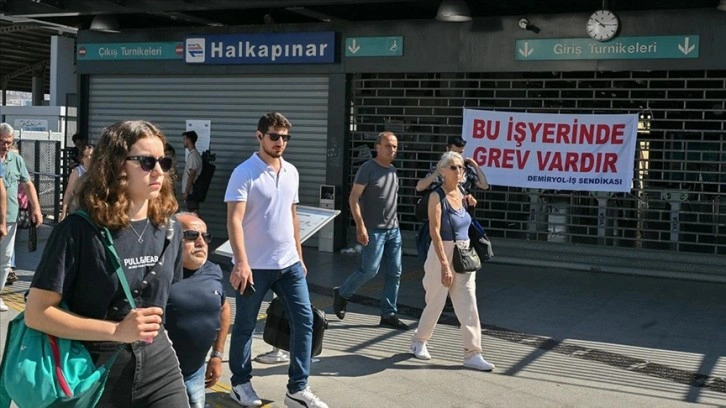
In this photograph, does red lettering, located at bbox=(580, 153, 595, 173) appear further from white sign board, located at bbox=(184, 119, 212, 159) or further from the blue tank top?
white sign board, located at bbox=(184, 119, 212, 159)

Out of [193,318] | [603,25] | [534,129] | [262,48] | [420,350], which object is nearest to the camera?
[193,318]

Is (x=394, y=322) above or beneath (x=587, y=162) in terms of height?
beneath

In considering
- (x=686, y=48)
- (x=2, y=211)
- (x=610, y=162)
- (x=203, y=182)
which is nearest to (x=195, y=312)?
(x=2, y=211)

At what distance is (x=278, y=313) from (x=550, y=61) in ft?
24.2

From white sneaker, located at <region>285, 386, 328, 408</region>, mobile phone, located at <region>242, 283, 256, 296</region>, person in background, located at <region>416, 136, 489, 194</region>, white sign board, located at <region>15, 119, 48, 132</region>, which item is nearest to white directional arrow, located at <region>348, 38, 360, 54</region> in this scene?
person in background, located at <region>416, 136, 489, 194</region>

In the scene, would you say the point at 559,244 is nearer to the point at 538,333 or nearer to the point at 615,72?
the point at 615,72

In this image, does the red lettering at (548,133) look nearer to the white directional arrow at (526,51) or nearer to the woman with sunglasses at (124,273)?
the white directional arrow at (526,51)

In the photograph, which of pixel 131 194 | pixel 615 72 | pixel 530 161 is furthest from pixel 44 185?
pixel 131 194

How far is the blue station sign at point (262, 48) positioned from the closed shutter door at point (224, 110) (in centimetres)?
32

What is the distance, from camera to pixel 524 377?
6.47 meters

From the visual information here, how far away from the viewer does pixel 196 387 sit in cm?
398

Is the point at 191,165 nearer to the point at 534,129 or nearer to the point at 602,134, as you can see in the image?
the point at 534,129

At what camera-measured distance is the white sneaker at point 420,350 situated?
687 cm

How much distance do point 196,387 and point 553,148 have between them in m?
8.84
